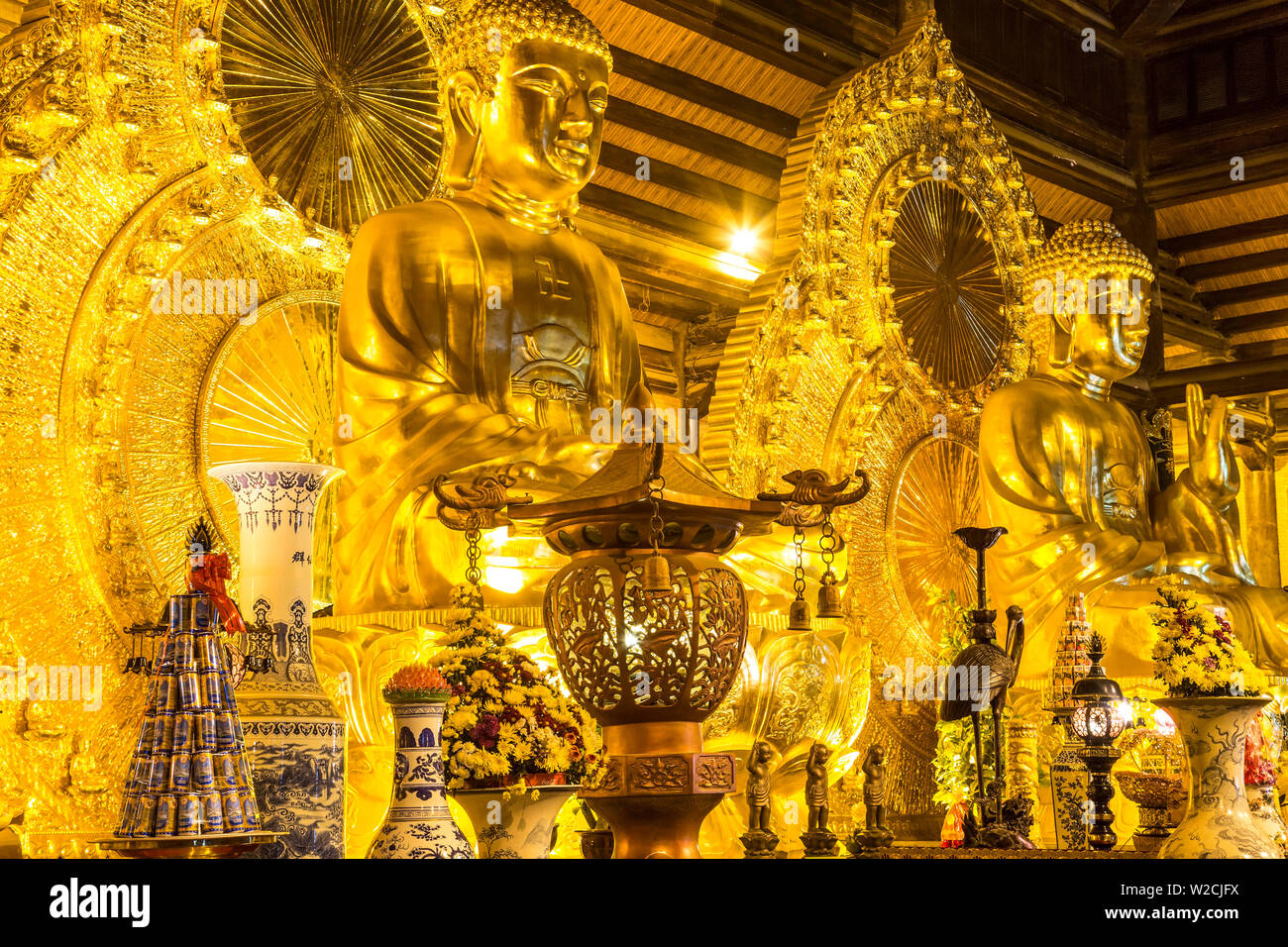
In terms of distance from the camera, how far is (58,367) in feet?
12.9

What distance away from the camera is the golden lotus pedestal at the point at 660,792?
275 cm

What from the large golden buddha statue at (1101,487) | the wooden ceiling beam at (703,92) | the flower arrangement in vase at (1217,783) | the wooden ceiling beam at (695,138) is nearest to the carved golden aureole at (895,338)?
the large golden buddha statue at (1101,487)

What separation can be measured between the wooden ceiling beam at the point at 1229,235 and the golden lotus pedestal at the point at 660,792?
20.9ft

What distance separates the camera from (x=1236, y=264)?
8.67 metres

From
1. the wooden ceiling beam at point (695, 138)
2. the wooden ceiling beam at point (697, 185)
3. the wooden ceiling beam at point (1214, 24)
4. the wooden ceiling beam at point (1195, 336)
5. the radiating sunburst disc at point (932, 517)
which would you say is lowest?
the radiating sunburst disc at point (932, 517)

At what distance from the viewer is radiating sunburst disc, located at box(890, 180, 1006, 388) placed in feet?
20.8

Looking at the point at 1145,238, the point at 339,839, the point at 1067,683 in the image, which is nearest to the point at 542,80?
the point at 1067,683

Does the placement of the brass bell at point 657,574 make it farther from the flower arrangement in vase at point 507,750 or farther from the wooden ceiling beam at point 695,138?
the wooden ceiling beam at point 695,138

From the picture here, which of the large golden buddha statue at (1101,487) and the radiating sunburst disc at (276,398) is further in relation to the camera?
the large golden buddha statue at (1101,487)

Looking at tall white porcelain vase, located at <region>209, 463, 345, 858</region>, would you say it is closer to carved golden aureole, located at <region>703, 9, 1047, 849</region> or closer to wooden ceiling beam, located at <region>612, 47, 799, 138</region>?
carved golden aureole, located at <region>703, 9, 1047, 849</region>

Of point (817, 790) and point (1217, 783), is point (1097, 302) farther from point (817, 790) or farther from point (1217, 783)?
point (1217, 783)

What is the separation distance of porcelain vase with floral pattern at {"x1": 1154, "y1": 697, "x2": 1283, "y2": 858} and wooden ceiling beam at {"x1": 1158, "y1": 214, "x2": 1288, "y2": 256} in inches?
229

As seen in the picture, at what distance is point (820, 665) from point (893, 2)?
10.8 feet
